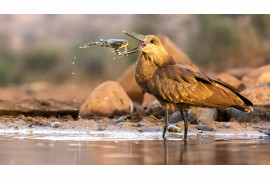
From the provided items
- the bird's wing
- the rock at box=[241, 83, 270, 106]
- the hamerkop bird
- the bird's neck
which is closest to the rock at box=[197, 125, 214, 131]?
the hamerkop bird

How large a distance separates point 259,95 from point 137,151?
658 centimetres

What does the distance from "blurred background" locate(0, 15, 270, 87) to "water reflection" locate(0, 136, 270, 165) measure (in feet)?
51.9

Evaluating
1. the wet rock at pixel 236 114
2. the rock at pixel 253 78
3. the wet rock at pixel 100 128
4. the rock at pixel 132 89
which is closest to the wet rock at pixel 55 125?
the wet rock at pixel 100 128

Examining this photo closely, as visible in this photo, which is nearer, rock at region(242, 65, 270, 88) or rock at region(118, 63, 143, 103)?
rock at region(118, 63, 143, 103)

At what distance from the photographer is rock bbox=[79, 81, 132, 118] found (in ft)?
50.0

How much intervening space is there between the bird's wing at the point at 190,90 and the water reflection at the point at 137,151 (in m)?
0.71

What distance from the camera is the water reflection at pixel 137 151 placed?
787cm

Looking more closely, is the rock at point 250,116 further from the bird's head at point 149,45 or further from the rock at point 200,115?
the bird's head at point 149,45

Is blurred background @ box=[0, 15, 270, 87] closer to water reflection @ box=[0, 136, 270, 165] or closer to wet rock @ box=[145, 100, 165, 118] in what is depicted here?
wet rock @ box=[145, 100, 165, 118]

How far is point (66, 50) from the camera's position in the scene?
101 ft

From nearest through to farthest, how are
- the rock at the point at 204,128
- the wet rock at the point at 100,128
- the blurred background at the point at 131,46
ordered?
the rock at the point at 204,128 → the wet rock at the point at 100,128 → the blurred background at the point at 131,46

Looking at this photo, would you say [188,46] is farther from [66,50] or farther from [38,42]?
[38,42]

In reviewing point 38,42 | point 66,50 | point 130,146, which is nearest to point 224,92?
point 130,146

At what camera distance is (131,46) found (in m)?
25.3
